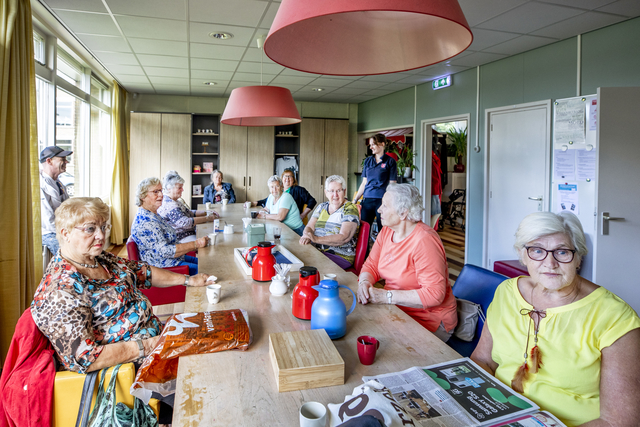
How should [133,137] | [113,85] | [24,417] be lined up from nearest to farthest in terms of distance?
[24,417] → [113,85] → [133,137]

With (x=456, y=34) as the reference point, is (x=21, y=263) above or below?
below

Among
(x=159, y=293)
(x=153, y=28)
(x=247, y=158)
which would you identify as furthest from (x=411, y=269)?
(x=247, y=158)

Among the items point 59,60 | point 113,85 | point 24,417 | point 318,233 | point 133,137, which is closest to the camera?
point 24,417

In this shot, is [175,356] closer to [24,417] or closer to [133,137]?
[24,417]

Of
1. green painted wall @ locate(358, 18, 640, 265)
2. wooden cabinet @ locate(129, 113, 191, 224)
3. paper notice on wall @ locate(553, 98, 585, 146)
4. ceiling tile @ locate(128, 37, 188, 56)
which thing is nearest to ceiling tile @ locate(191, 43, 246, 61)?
ceiling tile @ locate(128, 37, 188, 56)

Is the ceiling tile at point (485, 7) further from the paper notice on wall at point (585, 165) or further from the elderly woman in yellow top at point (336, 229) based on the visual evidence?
the elderly woman in yellow top at point (336, 229)

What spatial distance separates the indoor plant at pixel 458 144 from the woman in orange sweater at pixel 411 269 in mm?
8223

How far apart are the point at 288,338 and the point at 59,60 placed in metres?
5.46

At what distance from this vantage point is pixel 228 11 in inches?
143

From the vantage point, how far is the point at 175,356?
129 centimetres

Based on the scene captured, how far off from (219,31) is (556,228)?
3941mm

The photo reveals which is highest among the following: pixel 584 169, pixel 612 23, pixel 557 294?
pixel 612 23

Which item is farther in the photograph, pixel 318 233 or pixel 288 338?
pixel 318 233

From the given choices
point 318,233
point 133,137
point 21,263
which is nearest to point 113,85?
point 133,137
